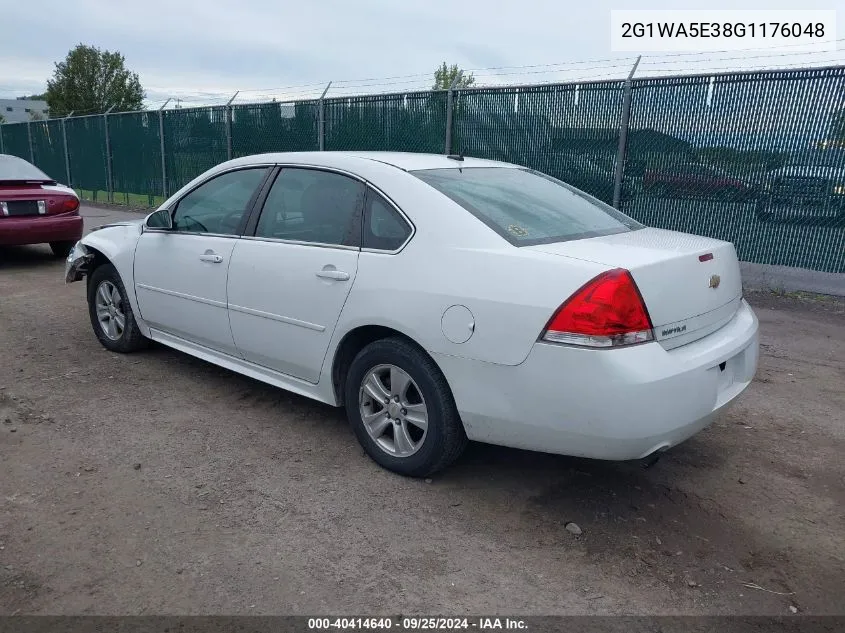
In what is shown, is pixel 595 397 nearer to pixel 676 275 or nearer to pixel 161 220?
pixel 676 275

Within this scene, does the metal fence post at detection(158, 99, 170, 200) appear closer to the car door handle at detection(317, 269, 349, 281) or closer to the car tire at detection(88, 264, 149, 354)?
the car tire at detection(88, 264, 149, 354)

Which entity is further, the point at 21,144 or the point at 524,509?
the point at 21,144

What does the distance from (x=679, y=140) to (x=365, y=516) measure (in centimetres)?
678

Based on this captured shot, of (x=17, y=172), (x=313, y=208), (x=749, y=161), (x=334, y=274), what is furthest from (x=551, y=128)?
(x=17, y=172)

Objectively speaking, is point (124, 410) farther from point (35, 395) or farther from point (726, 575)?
point (726, 575)

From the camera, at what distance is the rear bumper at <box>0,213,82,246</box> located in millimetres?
8750

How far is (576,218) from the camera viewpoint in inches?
146

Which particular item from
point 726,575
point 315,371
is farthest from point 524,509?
point 315,371

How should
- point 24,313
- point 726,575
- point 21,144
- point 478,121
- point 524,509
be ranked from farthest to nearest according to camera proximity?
point 21,144 → point 478,121 → point 24,313 → point 524,509 → point 726,575

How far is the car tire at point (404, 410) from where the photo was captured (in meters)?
3.19

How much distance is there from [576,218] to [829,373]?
2.84 meters

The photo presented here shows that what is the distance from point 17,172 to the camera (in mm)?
9102

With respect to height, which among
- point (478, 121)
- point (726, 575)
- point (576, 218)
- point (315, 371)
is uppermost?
point (478, 121)

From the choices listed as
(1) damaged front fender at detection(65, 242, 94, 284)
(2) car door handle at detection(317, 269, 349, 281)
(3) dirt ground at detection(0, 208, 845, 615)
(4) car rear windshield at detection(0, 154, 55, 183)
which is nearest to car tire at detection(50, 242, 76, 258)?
(4) car rear windshield at detection(0, 154, 55, 183)
